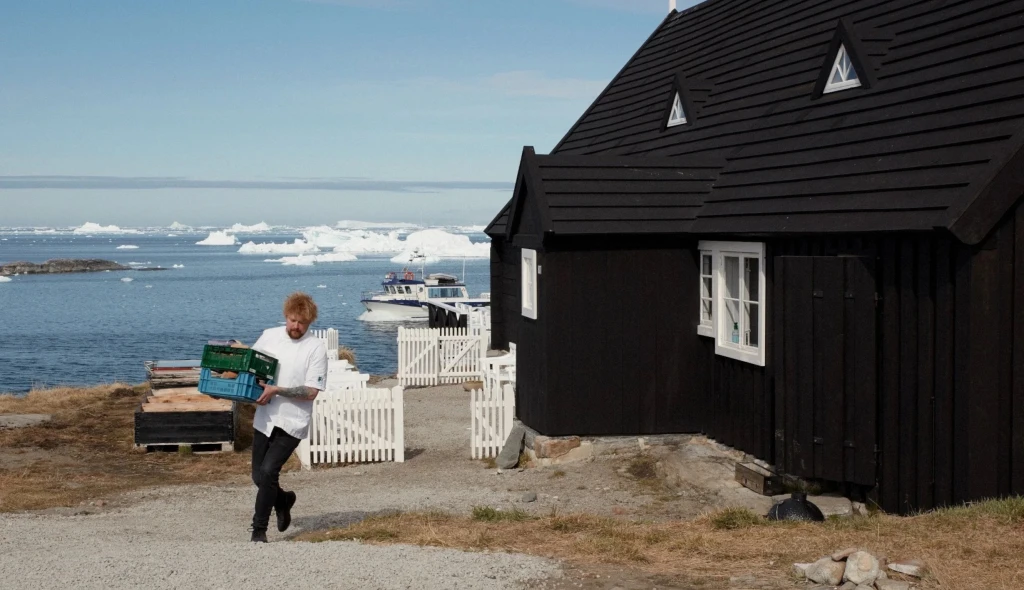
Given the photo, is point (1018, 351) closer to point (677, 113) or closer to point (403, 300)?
point (677, 113)

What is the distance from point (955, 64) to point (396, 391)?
8.98m

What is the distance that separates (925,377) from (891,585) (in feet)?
11.1

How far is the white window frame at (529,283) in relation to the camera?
47.2 ft

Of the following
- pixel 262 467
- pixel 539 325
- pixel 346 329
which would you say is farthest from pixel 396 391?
pixel 346 329

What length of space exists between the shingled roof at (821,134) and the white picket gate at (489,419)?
9.18 feet

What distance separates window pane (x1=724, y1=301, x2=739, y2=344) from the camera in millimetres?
12900

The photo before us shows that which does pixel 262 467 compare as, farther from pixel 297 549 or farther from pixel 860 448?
pixel 860 448

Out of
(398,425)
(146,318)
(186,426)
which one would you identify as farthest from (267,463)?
(146,318)

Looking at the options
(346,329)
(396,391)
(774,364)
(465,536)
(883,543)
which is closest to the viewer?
(883,543)

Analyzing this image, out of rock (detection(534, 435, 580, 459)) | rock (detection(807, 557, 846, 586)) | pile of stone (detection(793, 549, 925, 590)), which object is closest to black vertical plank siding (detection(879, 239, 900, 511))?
pile of stone (detection(793, 549, 925, 590))

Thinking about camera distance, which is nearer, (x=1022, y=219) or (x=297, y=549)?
(x=297, y=549)

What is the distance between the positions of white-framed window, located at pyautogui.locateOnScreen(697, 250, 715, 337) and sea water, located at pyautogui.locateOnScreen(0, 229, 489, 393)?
30244 millimetres

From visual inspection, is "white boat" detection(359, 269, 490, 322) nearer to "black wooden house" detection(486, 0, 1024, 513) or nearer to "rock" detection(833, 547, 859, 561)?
"black wooden house" detection(486, 0, 1024, 513)

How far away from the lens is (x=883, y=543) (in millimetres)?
7504
